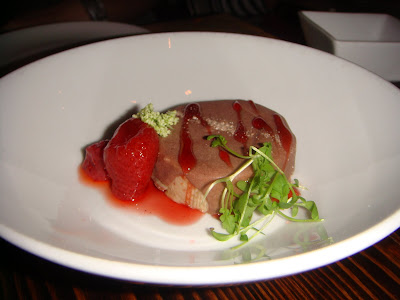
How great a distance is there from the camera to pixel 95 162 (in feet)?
5.49

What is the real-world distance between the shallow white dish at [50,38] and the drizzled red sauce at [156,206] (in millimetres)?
1151

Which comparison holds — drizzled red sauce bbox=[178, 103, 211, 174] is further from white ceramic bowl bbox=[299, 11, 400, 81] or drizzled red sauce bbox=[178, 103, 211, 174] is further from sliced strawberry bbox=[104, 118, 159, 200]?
white ceramic bowl bbox=[299, 11, 400, 81]

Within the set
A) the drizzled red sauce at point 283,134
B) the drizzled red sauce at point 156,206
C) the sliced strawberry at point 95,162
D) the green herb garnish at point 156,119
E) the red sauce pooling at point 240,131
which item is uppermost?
the green herb garnish at point 156,119

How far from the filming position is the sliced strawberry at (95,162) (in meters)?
1.67

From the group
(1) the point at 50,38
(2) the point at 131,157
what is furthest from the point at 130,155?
(1) the point at 50,38

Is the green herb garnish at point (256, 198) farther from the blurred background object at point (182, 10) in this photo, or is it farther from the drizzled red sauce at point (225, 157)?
the blurred background object at point (182, 10)

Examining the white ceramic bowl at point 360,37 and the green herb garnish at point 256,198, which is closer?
the green herb garnish at point 256,198

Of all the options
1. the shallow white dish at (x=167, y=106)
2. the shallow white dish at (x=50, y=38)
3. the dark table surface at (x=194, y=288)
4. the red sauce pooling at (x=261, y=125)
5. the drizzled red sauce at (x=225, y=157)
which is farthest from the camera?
the shallow white dish at (x=50, y=38)

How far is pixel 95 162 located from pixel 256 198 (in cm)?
80

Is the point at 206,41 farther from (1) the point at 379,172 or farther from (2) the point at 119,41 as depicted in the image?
(1) the point at 379,172

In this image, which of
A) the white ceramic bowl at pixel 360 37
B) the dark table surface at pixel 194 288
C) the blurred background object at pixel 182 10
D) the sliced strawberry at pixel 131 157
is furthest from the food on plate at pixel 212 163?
the blurred background object at pixel 182 10

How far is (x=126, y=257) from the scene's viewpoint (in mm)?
1080

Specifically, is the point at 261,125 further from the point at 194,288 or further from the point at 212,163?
the point at 194,288

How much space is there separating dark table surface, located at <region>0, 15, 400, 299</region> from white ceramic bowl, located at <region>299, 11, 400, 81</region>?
1.70 m
